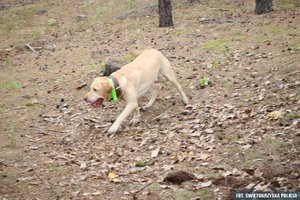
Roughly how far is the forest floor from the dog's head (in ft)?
2.72

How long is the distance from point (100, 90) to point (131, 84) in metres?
0.74

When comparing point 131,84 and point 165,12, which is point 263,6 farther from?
point 131,84

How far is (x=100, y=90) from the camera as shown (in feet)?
25.2

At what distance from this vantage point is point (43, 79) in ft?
41.0

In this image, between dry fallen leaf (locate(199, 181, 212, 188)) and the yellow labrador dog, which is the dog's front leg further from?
dry fallen leaf (locate(199, 181, 212, 188))

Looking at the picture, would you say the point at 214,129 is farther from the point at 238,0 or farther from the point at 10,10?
the point at 10,10

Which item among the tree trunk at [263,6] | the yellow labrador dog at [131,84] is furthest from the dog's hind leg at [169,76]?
the tree trunk at [263,6]

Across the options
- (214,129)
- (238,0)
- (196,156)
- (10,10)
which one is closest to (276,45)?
(214,129)

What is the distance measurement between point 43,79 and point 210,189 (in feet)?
27.8

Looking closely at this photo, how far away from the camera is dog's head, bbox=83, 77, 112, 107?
7.66m

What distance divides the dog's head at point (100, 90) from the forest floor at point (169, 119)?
2.72 ft

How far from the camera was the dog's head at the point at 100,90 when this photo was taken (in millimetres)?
7664

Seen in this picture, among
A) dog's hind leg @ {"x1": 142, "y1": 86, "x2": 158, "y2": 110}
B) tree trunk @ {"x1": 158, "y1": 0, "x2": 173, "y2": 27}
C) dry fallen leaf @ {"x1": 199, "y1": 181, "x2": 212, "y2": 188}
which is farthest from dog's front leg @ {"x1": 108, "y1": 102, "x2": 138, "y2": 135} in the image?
tree trunk @ {"x1": 158, "y1": 0, "x2": 173, "y2": 27}

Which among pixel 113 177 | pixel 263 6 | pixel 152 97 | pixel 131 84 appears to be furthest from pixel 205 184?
pixel 263 6
